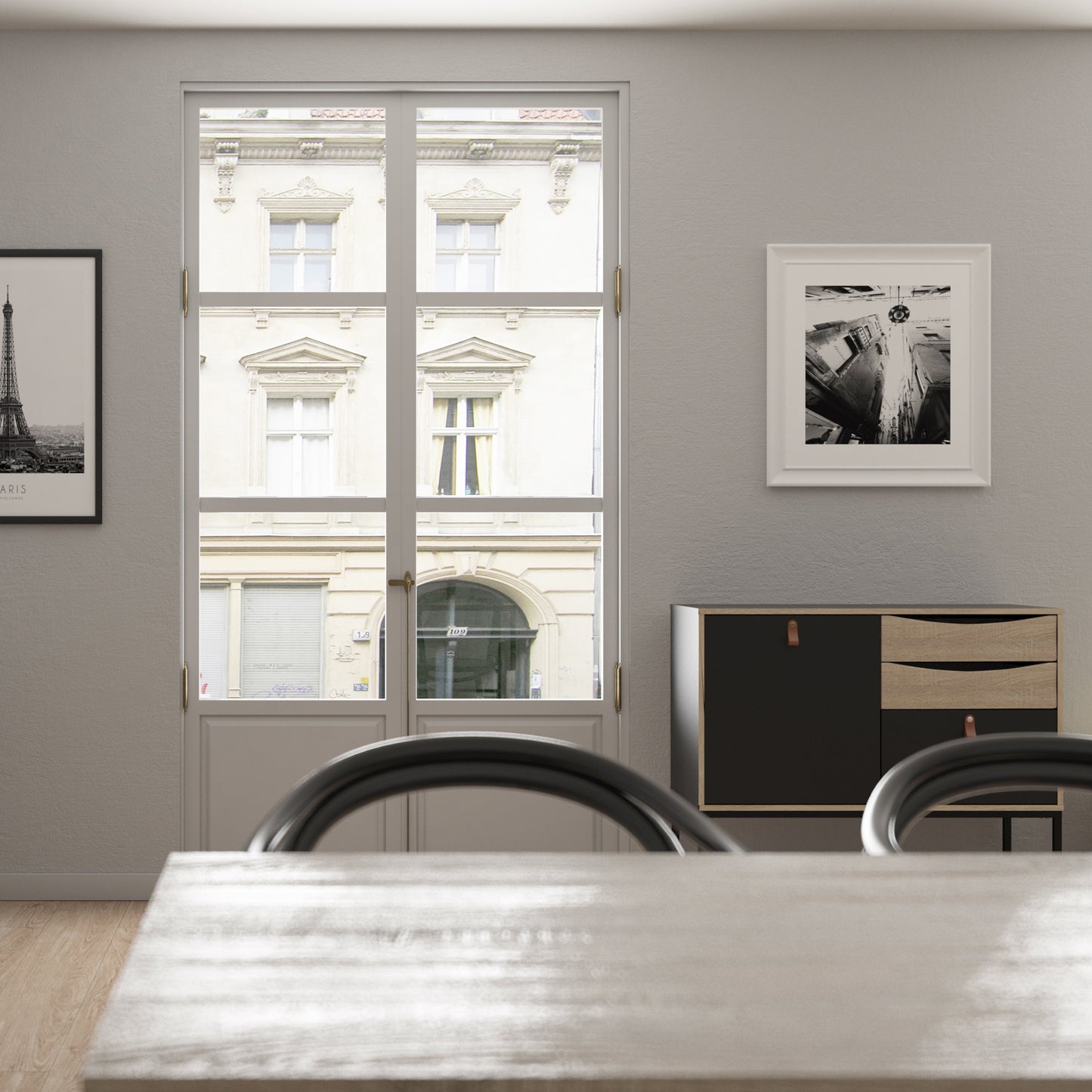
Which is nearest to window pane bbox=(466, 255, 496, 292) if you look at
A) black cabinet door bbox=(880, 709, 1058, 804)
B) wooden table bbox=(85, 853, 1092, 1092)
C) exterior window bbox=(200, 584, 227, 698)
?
exterior window bbox=(200, 584, 227, 698)

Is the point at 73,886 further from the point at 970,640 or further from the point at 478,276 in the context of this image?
the point at 970,640

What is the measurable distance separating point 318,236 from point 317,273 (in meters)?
0.13

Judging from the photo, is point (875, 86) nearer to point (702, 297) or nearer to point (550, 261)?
point (702, 297)

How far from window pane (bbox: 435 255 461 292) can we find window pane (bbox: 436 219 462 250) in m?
0.04

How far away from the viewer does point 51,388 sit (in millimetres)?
3115

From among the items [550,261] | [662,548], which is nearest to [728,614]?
[662,548]

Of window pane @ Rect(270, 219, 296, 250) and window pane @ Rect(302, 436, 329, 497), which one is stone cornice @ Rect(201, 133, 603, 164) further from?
window pane @ Rect(302, 436, 329, 497)

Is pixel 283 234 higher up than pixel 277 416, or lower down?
higher up

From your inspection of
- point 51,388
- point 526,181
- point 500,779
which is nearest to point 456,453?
point 526,181

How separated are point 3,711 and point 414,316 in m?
1.85

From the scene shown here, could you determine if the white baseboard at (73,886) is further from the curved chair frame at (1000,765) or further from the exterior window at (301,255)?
the curved chair frame at (1000,765)

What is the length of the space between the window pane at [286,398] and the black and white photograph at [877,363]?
1.43 meters

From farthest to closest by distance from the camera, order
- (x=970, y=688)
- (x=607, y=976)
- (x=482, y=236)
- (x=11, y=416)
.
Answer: (x=482, y=236)
(x=11, y=416)
(x=970, y=688)
(x=607, y=976)

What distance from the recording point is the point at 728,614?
2732mm
